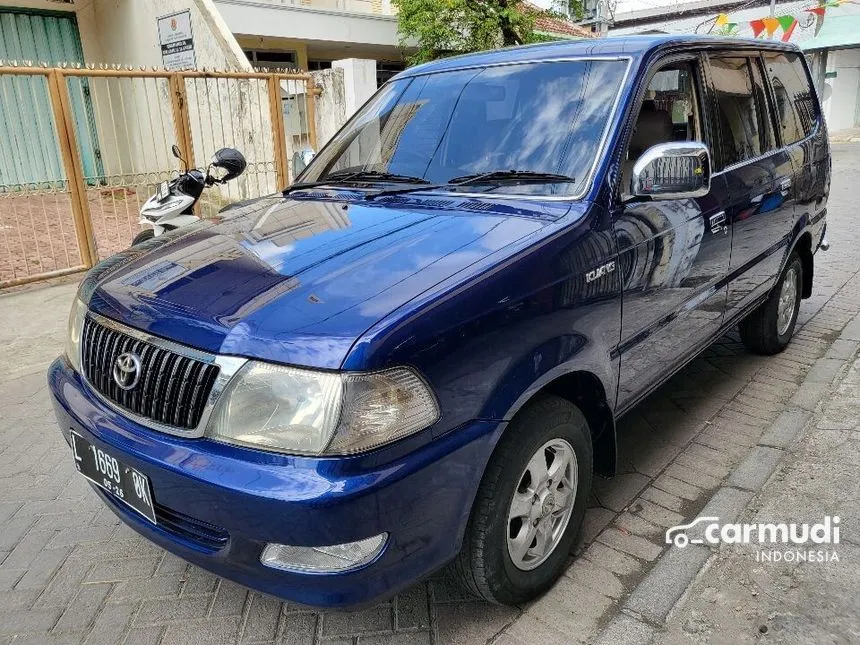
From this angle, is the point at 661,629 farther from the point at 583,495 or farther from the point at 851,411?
the point at 851,411

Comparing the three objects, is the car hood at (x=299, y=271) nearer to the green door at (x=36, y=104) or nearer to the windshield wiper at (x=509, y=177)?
the windshield wiper at (x=509, y=177)

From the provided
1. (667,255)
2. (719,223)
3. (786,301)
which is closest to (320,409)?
(667,255)

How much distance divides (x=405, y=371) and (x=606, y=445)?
1.27 meters

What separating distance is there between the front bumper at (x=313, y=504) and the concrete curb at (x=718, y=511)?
0.80 meters

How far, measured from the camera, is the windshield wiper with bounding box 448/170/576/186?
271 cm

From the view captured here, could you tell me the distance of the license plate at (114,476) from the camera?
2117 millimetres

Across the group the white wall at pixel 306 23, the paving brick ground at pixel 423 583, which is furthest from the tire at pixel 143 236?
the white wall at pixel 306 23

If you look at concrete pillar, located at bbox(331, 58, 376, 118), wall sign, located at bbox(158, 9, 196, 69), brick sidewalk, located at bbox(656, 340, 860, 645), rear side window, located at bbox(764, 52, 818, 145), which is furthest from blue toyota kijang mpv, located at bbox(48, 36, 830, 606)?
Result: wall sign, located at bbox(158, 9, 196, 69)

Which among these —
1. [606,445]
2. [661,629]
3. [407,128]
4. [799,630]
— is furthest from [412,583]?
[407,128]

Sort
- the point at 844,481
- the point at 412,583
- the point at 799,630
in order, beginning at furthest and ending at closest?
the point at 844,481 < the point at 799,630 < the point at 412,583

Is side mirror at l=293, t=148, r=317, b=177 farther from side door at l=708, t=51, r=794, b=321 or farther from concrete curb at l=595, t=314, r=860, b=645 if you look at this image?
concrete curb at l=595, t=314, r=860, b=645

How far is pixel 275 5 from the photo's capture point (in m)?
15.1

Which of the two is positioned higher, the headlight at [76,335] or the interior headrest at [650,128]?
the interior headrest at [650,128]

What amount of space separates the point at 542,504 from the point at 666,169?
1.36m
